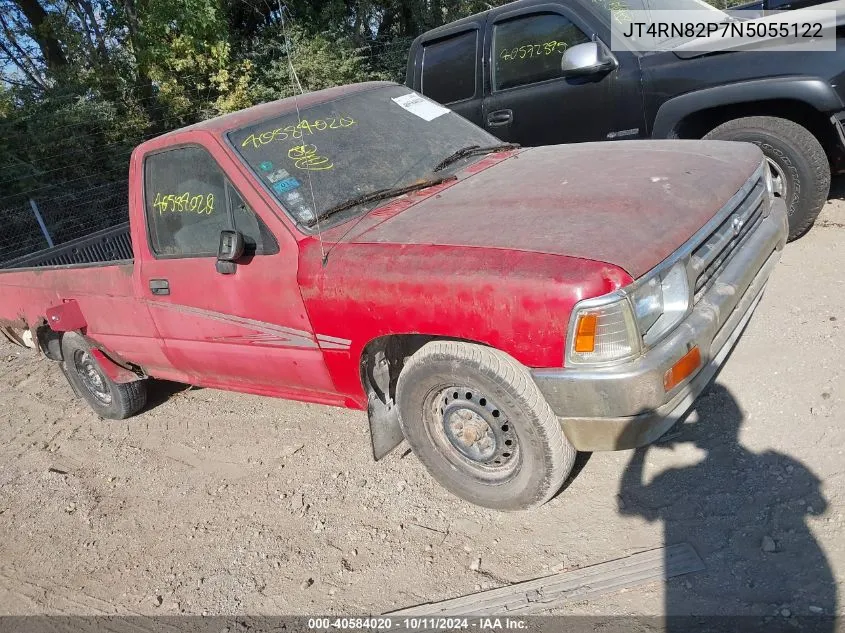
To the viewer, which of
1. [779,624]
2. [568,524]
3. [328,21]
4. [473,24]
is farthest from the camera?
[328,21]

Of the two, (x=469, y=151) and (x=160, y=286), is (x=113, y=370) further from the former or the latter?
(x=469, y=151)

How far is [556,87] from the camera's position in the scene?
5066mm

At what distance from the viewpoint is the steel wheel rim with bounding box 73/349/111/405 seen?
4.82 metres

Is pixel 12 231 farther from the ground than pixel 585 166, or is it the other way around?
pixel 585 166

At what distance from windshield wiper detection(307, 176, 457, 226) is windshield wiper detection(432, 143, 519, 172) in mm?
159

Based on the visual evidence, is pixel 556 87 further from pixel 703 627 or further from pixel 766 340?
pixel 703 627

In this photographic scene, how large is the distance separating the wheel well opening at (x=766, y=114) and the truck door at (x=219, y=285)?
3.05m

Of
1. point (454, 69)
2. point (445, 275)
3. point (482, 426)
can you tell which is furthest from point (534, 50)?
point (482, 426)

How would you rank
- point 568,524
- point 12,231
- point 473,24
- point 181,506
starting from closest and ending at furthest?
point 568,524 → point 181,506 → point 473,24 → point 12,231

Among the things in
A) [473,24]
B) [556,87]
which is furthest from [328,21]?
[556,87]

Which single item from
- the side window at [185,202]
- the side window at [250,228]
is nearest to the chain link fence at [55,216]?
the side window at [185,202]

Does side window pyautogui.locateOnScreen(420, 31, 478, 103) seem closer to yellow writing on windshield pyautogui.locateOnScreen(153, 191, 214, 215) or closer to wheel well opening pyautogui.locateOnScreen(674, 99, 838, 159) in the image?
wheel well opening pyautogui.locateOnScreen(674, 99, 838, 159)

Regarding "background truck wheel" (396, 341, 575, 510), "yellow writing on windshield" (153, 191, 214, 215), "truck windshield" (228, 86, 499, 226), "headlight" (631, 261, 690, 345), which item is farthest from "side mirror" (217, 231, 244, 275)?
"headlight" (631, 261, 690, 345)

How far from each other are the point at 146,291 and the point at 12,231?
24.6 feet
